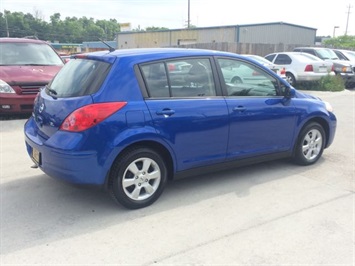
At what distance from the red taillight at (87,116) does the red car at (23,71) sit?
14.6ft

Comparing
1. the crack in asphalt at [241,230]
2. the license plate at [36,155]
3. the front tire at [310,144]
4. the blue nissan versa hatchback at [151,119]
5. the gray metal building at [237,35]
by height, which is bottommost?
the crack in asphalt at [241,230]

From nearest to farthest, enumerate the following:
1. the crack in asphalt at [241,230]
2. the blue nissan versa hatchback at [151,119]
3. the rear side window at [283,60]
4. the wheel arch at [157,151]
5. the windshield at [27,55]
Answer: the crack in asphalt at [241,230]
the blue nissan versa hatchback at [151,119]
the wheel arch at [157,151]
the windshield at [27,55]
the rear side window at [283,60]

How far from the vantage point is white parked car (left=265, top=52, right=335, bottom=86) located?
1529 centimetres

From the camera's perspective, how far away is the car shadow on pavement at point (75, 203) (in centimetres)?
334

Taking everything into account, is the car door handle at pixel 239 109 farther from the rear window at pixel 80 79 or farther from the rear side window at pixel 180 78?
the rear window at pixel 80 79

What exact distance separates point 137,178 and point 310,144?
277 centimetres

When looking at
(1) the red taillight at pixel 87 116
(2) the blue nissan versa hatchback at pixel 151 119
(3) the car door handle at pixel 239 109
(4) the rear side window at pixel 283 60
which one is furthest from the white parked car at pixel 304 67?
(1) the red taillight at pixel 87 116

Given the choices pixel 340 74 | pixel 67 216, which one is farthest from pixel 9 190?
pixel 340 74

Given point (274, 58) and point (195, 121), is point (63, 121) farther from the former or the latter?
point (274, 58)

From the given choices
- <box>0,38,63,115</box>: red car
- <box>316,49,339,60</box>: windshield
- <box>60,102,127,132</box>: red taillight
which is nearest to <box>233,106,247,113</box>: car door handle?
<box>60,102,127,132</box>: red taillight

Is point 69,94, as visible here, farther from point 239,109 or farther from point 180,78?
point 239,109

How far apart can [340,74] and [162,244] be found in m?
15.9

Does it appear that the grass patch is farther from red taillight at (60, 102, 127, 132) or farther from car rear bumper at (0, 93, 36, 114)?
red taillight at (60, 102, 127, 132)

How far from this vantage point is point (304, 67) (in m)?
15.3
